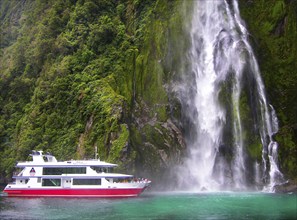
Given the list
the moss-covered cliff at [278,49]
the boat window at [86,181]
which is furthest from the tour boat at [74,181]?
the moss-covered cliff at [278,49]

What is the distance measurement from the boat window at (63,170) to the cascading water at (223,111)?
1178 centimetres

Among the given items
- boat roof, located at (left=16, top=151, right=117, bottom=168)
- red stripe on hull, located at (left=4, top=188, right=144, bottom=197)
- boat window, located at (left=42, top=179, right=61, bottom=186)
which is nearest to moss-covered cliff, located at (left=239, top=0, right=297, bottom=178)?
red stripe on hull, located at (left=4, top=188, right=144, bottom=197)

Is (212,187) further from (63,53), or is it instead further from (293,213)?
(63,53)

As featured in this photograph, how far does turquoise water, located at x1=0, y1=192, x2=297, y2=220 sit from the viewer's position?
2903cm

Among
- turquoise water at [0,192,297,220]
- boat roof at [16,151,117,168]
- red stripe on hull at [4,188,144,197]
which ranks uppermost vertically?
boat roof at [16,151,117,168]

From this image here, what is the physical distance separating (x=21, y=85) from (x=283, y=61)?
3535 centimetres

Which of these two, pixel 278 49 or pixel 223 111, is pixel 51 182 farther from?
pixel 278 49

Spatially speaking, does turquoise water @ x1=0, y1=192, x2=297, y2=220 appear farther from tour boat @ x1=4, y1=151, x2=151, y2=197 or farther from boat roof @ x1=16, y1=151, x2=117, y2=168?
boat roof @ x1=16, y1=151, x2=117, y2=168

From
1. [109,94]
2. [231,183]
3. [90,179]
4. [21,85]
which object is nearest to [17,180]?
[90,179]

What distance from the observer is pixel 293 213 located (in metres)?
29.1

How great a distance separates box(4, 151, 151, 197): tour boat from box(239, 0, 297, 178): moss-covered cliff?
727 inches

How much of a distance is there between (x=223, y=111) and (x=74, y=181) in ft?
60.9

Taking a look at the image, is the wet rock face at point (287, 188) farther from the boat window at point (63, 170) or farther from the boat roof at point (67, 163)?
the boat window at point (63, 170)

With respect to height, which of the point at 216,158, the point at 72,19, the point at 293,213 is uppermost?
the point at 72,19
